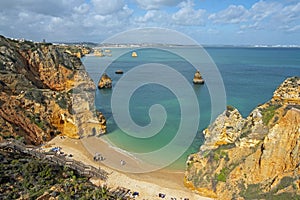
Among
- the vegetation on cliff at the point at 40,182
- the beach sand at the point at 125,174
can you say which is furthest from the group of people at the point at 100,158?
the vegetation on cliff at the point at 40,182

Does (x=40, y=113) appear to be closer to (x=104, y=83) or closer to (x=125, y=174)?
(x=125, y=174)

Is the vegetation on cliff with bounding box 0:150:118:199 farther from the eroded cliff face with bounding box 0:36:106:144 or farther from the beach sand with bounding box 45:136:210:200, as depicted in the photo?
the eroded cliff face with bounding box 0:36:106:144

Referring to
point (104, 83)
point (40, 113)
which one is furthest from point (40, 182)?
point (104, 83)

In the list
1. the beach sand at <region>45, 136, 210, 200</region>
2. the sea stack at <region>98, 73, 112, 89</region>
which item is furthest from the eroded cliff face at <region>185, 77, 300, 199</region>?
the sea stack at <region>98, 73, 112, 89</region>

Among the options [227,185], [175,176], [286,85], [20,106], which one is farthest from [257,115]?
[20,106]

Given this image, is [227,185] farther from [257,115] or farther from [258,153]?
[257,115]
